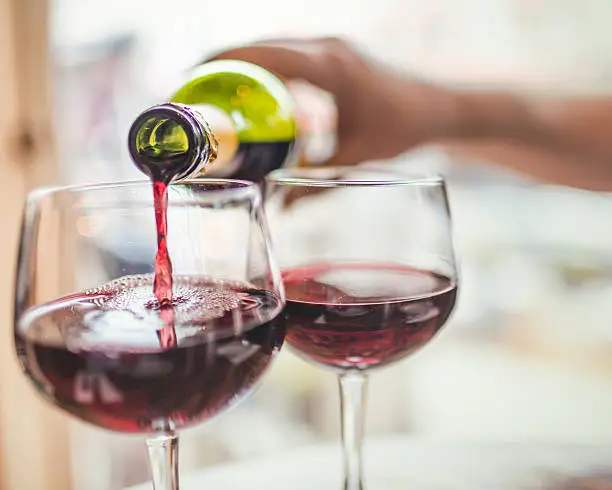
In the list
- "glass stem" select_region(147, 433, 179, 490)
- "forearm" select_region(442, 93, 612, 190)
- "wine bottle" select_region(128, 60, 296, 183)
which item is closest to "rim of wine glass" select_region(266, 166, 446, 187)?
"wine bottle" select_region(128, 60, 296, 183)

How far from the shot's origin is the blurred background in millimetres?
1425

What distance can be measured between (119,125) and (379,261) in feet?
3.63

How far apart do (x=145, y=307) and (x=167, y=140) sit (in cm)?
13

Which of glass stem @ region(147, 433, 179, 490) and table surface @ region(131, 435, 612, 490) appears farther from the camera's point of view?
table surface @ region(131, 435, 612, 490)

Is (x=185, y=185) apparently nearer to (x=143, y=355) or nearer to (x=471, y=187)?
(x=143, y=355)

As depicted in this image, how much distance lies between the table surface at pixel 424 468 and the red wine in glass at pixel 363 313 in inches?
8.4

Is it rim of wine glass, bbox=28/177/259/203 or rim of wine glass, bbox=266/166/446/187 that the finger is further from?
rim of wine glass, bbox=28/177/259/203

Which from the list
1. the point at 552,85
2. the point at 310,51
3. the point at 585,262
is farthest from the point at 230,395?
the point at 585,262

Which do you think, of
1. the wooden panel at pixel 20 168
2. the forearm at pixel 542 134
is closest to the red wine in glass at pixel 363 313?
the forearm at pixel 542 134

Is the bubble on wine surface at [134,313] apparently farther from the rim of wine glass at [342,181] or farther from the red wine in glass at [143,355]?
the rim of wine glass at [342,181]

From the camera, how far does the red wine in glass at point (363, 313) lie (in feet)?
2.24

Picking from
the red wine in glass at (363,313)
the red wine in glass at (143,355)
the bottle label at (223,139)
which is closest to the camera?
the red wine in glass at (143,355)

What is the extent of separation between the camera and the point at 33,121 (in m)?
1.65

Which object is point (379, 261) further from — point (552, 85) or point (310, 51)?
point (552, 85)
